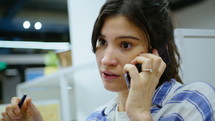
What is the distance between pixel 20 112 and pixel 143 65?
17.7 inches

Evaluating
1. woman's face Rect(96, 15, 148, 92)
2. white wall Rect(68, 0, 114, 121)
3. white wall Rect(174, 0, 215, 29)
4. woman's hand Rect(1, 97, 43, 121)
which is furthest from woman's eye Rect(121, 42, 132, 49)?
white wall Rect(174, 0, 215, 29)

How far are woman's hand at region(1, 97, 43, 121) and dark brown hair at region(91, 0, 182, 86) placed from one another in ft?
0.96

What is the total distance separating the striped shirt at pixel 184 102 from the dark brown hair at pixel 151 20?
74 mm

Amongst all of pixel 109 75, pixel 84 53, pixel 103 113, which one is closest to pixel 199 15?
pixel 84 53

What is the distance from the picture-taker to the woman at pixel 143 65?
0.66m

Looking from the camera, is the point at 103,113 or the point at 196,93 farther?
the point at 103,113

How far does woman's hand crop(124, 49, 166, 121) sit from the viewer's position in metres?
0.63

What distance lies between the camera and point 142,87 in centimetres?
65

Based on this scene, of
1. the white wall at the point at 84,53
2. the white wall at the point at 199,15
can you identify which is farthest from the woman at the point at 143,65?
the white wall at the point at 199,15

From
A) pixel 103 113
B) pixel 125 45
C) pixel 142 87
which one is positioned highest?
pixel 125 45

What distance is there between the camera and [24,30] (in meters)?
3.49

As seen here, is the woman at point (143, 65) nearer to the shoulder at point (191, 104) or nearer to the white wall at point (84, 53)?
the shoulder at point (191, 104)

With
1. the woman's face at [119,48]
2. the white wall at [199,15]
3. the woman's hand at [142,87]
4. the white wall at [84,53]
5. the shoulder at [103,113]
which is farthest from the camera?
the white wall at [199,15]

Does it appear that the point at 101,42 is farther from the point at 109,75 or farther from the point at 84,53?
the point at 84,53
